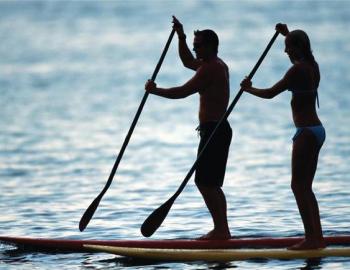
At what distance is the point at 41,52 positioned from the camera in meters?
60.0

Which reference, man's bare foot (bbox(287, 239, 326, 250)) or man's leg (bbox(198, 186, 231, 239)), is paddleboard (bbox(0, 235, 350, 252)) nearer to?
man's leg (bbox(198, 186, 231, 239))

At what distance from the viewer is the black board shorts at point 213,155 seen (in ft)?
47.8

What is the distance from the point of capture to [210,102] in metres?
14.6

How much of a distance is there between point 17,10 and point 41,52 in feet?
117

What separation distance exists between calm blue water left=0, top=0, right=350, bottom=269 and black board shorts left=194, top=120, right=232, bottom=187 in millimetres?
898

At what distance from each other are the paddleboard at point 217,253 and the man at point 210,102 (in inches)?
23.9

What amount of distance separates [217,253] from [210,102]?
4.98ft

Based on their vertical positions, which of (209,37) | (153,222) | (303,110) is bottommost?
(153,222)

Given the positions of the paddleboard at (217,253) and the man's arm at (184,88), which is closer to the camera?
the paddleboard at (217,253)

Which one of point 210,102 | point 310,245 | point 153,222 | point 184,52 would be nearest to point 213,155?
point 210,102

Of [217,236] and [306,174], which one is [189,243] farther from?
[306,174]

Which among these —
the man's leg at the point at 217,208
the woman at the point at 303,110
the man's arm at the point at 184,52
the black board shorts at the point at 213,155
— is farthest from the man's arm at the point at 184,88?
the man's leg at the point at 217,208

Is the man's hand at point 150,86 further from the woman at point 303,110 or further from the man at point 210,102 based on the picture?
the woman at point 303,110

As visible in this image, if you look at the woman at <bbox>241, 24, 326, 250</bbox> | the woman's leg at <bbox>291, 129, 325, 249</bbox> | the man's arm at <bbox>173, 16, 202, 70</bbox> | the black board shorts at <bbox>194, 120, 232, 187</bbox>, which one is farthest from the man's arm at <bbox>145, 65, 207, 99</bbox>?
the woman's leg at <bbox>291, 129, 325, 249</bbox>
